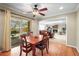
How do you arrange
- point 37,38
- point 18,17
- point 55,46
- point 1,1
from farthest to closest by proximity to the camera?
point 37,38, point 55,46, point 18,17, point 1,1

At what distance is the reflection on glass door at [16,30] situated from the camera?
5.95 ft

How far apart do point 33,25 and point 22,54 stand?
74 cm

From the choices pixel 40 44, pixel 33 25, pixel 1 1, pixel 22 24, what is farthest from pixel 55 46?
pixel 1 1

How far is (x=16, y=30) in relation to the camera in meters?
1.85

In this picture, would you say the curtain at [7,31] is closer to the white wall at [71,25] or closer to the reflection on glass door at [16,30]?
the reflection on glass door at [16,30]

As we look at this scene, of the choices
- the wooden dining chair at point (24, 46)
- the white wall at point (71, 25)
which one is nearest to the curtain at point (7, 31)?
the wooden dining chair at point (24, 46)

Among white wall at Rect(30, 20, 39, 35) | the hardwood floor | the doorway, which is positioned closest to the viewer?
the hardwood floor

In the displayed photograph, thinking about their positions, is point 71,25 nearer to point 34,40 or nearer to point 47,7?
point 47,7

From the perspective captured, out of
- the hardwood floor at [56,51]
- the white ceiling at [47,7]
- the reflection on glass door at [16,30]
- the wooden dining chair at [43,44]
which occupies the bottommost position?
the hardwood floor at [56,51]

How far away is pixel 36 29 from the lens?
2.02 m

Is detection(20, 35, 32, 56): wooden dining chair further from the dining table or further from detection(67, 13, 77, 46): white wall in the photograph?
detection(67, 13, 77, 46): white wall

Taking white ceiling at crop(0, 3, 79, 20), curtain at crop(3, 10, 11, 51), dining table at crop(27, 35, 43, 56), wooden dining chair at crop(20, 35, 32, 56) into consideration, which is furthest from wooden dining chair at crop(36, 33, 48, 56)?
curtain at crop(3, 10, 11, 51)

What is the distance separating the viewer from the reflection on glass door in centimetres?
181

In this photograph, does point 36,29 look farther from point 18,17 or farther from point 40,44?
point 18,17
